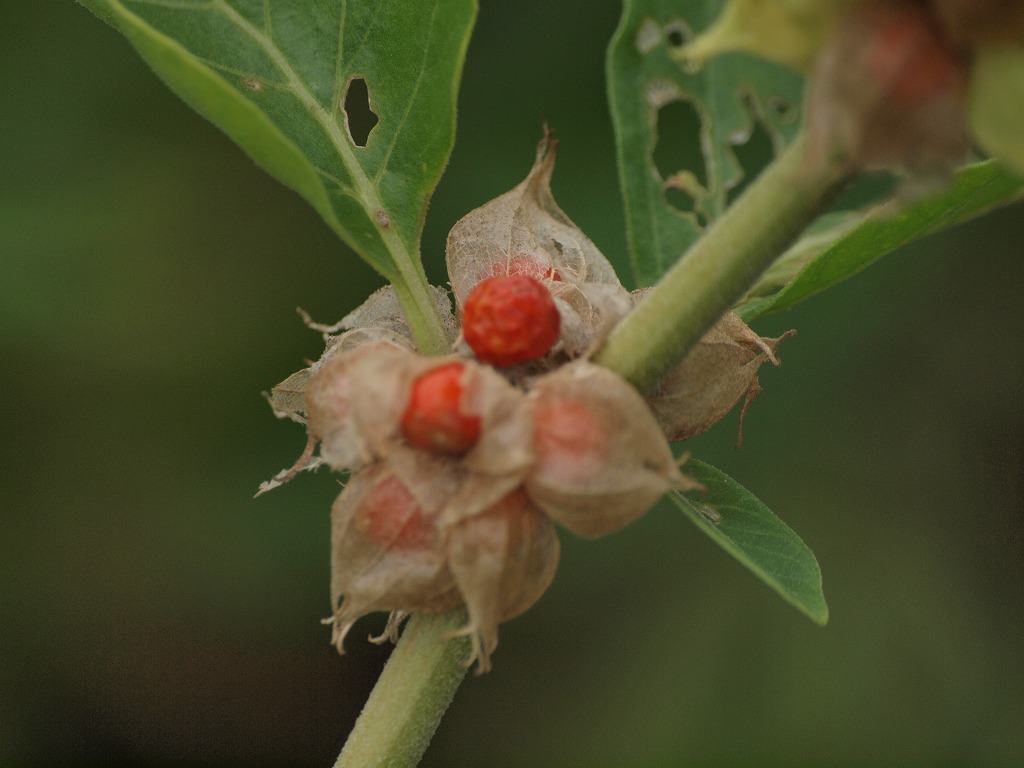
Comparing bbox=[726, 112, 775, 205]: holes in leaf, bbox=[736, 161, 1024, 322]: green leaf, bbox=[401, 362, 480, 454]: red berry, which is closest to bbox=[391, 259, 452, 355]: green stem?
bbox=[401, 362, 480, 454]: red berry

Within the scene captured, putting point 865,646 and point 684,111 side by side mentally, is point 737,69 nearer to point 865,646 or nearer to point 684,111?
point 684,111

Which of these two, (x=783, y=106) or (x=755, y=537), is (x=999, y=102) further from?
(x=783, y=106)

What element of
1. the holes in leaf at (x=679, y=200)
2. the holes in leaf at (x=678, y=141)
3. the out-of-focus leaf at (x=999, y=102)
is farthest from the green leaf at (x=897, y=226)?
the holes in leaf at (x=678, y=141)

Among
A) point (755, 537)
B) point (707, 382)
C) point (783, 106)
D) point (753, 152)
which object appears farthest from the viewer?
point (753, 152)

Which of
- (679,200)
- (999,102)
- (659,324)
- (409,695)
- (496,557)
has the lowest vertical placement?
(679,200)

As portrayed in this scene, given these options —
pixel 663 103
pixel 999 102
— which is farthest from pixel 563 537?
pixel 999 102

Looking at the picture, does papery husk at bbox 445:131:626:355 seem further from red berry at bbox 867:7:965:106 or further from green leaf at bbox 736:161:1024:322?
red berry at bbox 867:7:965:106

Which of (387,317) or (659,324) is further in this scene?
(387,317)

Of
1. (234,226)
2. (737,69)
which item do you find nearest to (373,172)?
(737,69)
